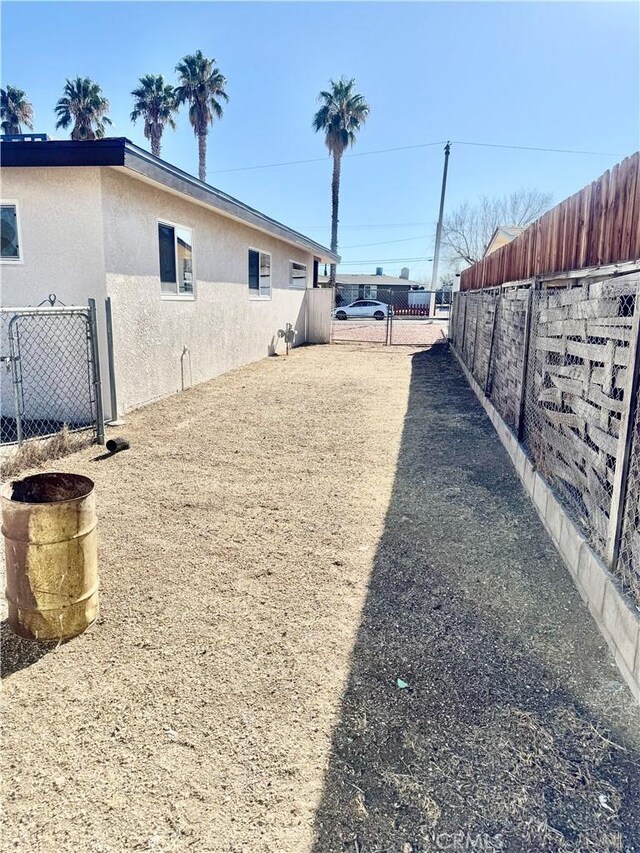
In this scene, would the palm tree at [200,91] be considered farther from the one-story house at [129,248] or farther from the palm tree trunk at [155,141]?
the one-story house at [129,248]

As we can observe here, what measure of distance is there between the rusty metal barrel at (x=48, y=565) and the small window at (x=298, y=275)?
1495 cm

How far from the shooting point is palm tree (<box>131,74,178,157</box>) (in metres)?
29.6

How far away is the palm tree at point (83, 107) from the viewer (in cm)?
2745

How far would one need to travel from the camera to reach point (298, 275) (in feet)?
59.1

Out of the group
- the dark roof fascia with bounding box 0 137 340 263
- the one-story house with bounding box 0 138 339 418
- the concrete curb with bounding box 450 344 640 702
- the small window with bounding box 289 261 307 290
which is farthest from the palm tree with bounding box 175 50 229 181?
the concrete curb with bounding box 450 344 640 702

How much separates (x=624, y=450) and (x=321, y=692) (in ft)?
6.00

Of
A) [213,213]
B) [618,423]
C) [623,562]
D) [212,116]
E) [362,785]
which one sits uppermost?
[212,116]

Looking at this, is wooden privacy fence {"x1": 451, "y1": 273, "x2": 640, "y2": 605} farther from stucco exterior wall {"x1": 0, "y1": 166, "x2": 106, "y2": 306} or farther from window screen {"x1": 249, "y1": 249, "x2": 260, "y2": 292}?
window screen {"x1": 249, "y1": 249, "x2": 260, "y2": 292}

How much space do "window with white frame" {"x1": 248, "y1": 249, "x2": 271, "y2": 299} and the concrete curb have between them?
9603mm

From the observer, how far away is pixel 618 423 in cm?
287

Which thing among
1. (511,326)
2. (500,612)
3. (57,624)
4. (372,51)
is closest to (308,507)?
(500,612)

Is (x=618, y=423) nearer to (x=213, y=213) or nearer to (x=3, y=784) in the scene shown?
(x=3, y=784)

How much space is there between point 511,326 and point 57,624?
18.5 ft

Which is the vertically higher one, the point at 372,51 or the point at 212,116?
the point at 212,116
